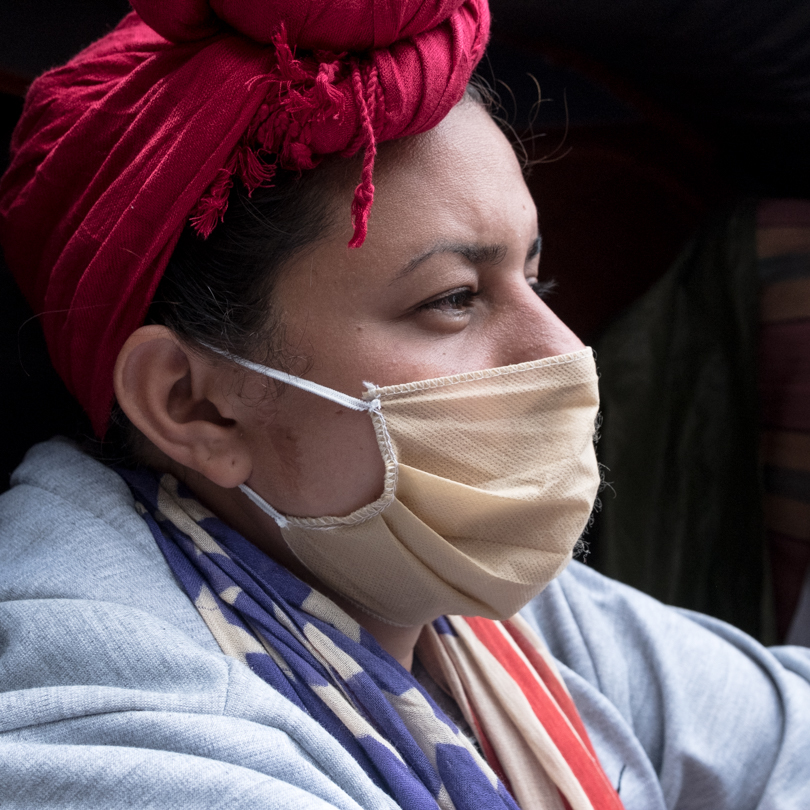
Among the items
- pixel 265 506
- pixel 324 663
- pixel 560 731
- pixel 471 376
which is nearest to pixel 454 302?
pixel 471 376

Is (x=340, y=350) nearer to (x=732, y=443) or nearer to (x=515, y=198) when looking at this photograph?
(x=515, y=198)

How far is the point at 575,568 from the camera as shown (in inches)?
63.9

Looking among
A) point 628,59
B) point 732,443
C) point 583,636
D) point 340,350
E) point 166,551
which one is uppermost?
point 628,59

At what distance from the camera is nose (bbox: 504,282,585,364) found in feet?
3.61

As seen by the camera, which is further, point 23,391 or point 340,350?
point 23,391

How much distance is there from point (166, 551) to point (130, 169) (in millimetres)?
501

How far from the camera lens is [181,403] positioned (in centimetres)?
113

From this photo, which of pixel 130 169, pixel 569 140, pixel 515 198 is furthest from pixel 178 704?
pixel 569 140

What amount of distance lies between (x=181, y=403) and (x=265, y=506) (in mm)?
182

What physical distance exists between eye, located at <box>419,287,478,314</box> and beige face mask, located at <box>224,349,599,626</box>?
0.30ft

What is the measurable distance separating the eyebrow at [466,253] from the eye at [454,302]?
0.14 ft

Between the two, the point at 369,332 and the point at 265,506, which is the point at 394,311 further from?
the point at 265,506

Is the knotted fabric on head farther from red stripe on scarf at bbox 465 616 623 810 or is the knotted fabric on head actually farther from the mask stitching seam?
red stripe on scarf at bbox 465 616 623 810

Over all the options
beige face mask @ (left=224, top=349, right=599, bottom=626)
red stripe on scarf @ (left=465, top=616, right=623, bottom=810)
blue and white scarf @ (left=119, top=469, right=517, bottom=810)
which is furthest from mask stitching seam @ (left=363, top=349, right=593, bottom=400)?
red stripe on scarf @ (left=465, top=616, right=623, bottom=810)
